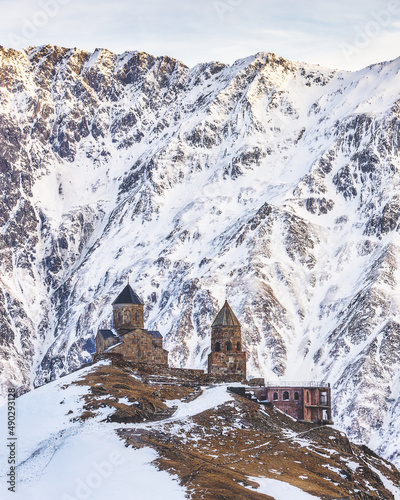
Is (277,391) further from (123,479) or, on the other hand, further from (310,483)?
(123,479)

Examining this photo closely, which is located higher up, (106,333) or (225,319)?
(225,319)

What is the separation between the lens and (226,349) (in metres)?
136

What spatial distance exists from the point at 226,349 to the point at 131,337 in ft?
41.9

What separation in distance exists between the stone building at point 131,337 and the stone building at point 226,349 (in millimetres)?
7864

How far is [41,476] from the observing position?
308 ft

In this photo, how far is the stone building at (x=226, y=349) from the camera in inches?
5330

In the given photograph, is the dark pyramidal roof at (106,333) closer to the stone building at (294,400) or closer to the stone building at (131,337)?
the stone building at (131,337)

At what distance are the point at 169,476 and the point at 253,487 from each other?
22.9ft

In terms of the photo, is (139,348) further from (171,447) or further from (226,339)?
(171,447)

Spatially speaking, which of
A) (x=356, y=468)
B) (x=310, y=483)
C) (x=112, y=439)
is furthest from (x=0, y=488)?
(x=356, y=468)

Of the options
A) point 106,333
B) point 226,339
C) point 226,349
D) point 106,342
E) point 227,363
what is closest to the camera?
point 227,363

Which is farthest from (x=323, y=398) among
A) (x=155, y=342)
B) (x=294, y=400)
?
(x=155, y=342)

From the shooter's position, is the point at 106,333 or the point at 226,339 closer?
the point at 226,339

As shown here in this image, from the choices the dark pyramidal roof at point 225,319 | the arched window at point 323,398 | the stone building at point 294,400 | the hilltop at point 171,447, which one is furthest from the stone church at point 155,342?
the arched window at point 323,398
